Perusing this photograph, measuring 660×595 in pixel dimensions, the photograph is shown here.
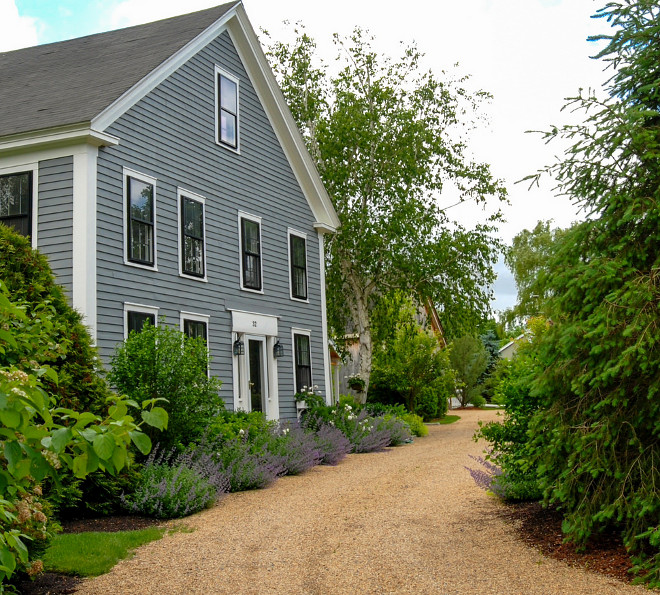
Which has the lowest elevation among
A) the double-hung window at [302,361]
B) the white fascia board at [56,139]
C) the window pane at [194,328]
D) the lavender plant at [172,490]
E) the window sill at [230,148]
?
the lavender plant at [172,490]

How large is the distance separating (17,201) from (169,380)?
4.35m

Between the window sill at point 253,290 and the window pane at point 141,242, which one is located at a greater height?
the window pane at point 141,242

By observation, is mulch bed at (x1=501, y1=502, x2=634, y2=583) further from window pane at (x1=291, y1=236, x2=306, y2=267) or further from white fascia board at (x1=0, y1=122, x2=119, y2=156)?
window pane at (x1=291, y1=236, x2=306, y2=267)

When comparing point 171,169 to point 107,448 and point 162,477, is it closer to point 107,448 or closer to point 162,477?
point 162,477

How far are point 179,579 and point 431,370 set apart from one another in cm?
2032

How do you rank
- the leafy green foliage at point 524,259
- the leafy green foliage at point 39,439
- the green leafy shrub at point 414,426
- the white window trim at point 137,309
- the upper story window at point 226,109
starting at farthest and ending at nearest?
1. the leafy green foliage at point 524,259
2. the green leafy shrub at point 414,426
3. the upper story window at point 226,109
4. the white window trim at point 137,309
5. the leafy green foliage at point 39,439

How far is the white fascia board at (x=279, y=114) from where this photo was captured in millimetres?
16750

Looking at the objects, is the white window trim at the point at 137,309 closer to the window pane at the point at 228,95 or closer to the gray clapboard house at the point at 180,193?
the gray clapboard house at the point at 180,193

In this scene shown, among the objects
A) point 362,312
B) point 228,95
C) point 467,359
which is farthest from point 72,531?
point 467,359

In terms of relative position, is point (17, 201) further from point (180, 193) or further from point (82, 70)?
point (82, 70)

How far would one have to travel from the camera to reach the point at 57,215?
12.0 meters

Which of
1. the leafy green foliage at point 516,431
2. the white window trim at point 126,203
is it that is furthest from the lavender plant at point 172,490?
the white window trim at point 126,203

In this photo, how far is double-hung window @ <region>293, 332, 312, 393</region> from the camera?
58.0 ft

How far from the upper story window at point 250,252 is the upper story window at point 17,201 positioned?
193 inches
